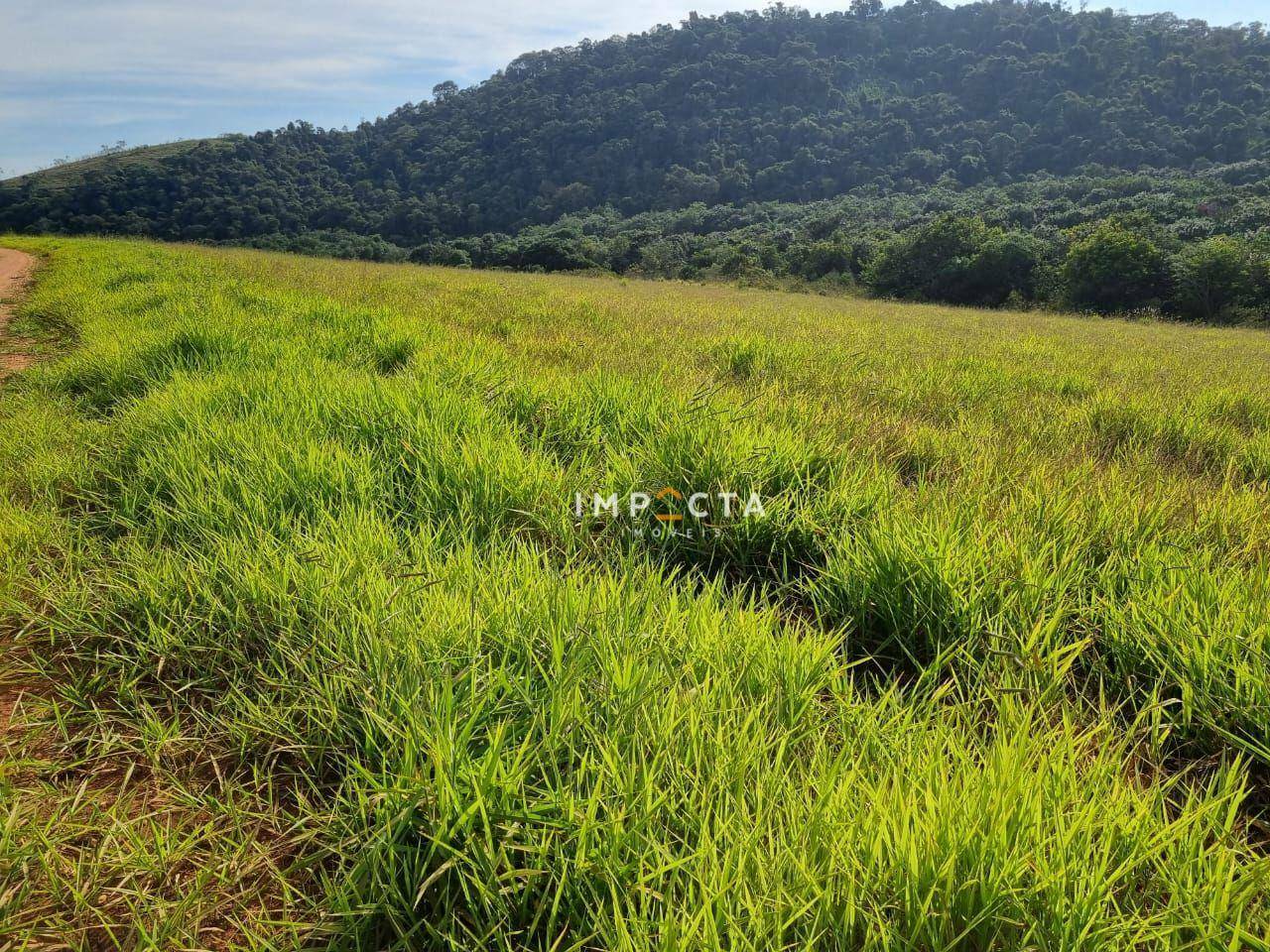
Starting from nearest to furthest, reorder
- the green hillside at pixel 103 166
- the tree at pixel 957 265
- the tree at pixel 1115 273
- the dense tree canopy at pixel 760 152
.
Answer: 1. the tree at pixel 1115 273
2. the tree at pixel 957 265
3. the dense tree canopy at pixel 760 152
4. the green hillside at pixel 103 166

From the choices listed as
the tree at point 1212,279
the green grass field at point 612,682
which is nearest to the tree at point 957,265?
the tree at point 1212,279

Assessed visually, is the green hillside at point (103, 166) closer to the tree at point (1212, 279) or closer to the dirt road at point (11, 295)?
the dirt road at point (11, 295)

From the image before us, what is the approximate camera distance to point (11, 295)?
9.21 metres

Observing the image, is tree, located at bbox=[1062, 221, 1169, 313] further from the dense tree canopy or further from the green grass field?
the green grass field


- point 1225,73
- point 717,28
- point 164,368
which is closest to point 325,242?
point 164,368

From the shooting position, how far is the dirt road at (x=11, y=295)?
4.95 metres

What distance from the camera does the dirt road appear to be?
16.3 ft

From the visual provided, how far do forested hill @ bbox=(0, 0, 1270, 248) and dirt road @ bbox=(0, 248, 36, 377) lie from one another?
35136mm

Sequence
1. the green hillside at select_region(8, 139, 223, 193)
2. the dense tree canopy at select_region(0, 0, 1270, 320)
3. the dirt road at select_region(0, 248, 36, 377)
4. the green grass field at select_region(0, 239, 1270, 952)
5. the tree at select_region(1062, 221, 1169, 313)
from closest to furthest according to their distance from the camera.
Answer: the green grass field at select_region(0, 239, 1270, 952)
the dirt road at select_region(0, 248, 36, 377)
the tree at select_region(1062, 221, 1169, 313)
the dense tree canopy at select_region(0, 0, 1270, 320)
the green hillside at select_region(8, 139, 223, 193)

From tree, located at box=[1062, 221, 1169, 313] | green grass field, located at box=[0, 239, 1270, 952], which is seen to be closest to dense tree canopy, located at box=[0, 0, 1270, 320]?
tree, located at box=[1062, 221, 1169, 313]

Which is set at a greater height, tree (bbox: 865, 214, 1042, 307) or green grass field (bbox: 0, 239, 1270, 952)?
tree (bbox: 865, 214, 1042, 307)

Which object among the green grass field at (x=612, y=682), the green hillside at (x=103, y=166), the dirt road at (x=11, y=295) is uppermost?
the green hillside at (x=103, y=166)

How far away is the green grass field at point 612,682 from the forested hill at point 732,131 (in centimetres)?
5532

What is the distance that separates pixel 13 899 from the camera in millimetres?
910
